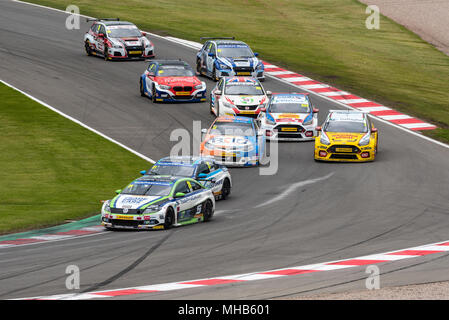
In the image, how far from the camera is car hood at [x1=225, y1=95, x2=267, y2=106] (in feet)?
126

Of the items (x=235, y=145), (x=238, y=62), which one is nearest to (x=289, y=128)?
(x=235, y=145)

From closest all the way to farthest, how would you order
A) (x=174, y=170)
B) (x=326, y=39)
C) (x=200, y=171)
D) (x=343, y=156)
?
1. (x=174, y=170)
2. (x=200, y=171)
3. (x=343, y=156)
4. (x=326, y=39)

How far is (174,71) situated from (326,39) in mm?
18954

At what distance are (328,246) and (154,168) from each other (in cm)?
784

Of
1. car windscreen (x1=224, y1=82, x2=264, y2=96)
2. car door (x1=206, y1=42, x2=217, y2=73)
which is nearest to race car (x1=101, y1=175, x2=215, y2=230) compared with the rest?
car windscreen (x1=224, y1=82, x2=264, y2=96)

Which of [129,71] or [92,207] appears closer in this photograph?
[92,207]

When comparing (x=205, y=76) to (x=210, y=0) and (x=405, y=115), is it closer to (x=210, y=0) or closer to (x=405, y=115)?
(x=405, y=115)

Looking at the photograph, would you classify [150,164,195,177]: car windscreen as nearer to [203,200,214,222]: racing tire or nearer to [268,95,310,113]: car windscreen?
[203,200,214,222]: racing tire

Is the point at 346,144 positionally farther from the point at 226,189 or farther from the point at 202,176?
the point at 202,176

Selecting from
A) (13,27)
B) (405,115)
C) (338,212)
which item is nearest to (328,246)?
(338,212)

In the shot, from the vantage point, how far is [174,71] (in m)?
41.0

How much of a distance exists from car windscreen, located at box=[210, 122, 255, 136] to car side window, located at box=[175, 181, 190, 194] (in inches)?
348

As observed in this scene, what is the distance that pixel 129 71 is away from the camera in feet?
153

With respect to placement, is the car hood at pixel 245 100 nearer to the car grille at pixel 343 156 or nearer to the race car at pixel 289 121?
the race car at pixel 289 121
